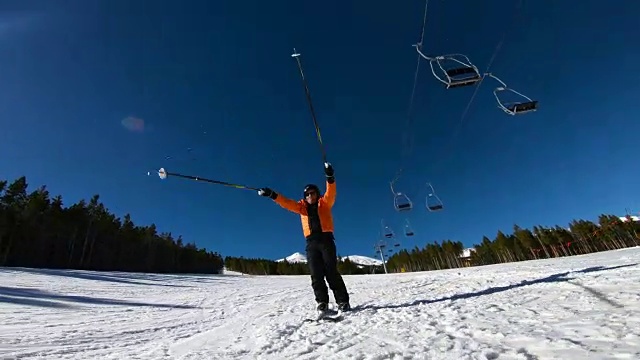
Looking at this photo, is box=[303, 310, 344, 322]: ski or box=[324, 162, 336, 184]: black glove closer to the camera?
box=[303, 310, 344, 322]: ski

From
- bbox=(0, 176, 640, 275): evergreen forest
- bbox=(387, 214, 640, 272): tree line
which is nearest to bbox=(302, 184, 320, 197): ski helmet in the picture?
bbox=(0, 176, 640, 275): evergreen forest

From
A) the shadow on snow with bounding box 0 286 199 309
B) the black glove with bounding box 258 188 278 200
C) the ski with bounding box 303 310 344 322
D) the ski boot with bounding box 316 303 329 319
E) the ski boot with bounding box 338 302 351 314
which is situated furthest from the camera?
the shadow on snow with bounding box 0 286 199 309

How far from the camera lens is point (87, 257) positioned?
61406 mm

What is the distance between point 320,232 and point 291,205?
78 centimetres

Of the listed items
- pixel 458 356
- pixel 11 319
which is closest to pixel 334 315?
pixel 458 356

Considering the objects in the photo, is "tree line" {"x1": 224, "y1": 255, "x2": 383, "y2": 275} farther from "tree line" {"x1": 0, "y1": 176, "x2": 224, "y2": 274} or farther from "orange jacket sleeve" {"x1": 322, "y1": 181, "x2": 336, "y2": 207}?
"orange jacket sleeve" {"x1": 322, "y1": 181, "x2": 336, "y2": 207}

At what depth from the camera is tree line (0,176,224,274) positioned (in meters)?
51.2

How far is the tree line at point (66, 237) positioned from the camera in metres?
51.2

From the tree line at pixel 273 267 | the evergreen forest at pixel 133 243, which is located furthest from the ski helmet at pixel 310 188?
the tree line at pixel 273 267

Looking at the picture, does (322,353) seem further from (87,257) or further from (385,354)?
(87,257)

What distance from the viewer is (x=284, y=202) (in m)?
6.44

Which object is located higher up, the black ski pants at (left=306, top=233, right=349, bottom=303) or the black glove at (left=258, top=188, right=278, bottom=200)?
the black glove at (left=258, top=188, right=278, bottom=200)

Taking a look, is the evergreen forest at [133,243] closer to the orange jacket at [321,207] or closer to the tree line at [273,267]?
the tree line at [273,267]

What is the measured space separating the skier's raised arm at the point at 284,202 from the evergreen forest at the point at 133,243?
60.4m
